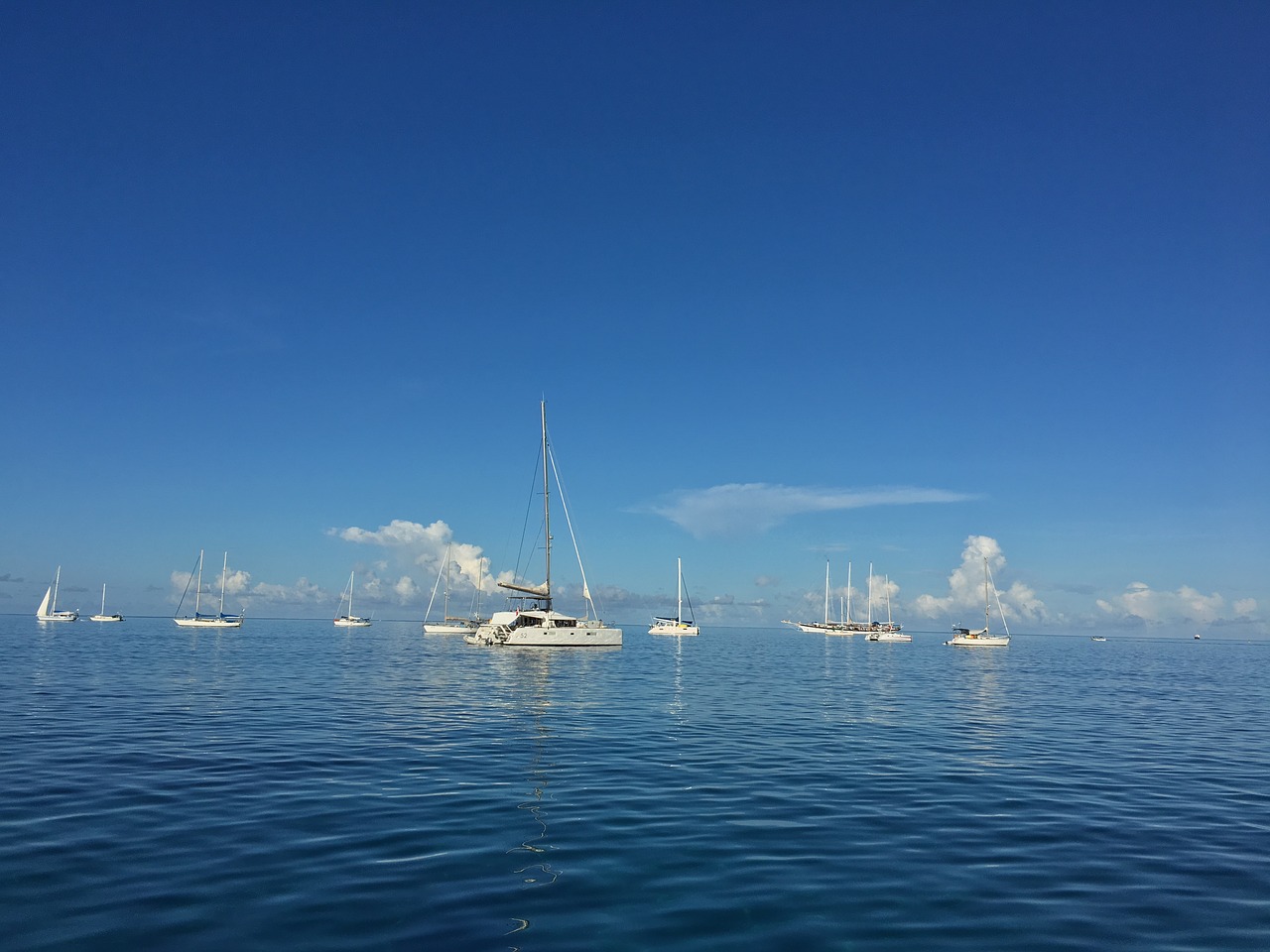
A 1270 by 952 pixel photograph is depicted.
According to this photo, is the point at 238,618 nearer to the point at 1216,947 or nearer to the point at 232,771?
the point at 232,771

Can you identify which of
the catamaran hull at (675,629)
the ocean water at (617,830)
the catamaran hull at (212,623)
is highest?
the catamaran hull at (675,629)

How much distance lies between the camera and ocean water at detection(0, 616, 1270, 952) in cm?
966

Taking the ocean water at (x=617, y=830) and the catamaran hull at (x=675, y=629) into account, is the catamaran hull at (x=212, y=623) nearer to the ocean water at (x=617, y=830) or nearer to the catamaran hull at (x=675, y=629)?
the catamaran hull at (x=675, y=629)

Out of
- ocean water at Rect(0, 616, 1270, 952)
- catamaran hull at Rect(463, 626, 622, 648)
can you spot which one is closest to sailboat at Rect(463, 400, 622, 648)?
catamaran hull at Rect(463, 626, 622, 648)

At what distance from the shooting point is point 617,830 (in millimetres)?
14297

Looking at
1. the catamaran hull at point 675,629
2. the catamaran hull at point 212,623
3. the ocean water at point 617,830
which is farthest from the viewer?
the catamaran hull at point 675,629

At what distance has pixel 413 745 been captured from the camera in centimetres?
2373

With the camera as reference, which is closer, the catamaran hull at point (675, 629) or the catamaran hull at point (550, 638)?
the catamaran hull at point (550, 638)

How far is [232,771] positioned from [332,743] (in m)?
4.80

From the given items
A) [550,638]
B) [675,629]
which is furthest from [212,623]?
[550,638]

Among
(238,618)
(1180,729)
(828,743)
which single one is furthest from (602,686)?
(238,618)

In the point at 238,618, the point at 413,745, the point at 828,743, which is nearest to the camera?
the point at 413,745

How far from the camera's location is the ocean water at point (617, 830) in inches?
380

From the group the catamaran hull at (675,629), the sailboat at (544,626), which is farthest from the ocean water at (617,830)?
the catamaran hull at (675,629)
